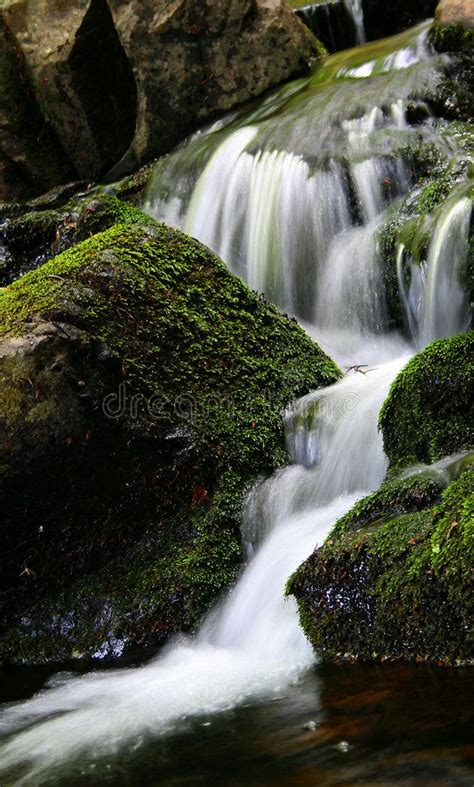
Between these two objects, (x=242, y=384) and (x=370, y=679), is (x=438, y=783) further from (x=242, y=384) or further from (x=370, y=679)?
(x=242, y=384)

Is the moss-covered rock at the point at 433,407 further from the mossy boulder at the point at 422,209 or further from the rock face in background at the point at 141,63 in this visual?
the rock face in background at the point at 141,63

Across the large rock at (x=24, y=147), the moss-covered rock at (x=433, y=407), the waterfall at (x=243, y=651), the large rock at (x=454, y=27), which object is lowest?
the waterfall at (x=243, y=651)

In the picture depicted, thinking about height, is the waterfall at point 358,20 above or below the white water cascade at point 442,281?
above

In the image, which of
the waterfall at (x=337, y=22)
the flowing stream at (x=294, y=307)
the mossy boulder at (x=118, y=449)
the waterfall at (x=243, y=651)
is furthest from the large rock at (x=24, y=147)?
the waterfall at (x=243, y=651)

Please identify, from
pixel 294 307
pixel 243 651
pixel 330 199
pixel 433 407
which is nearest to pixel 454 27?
pixel 330 199

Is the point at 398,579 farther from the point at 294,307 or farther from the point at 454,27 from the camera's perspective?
the point at 454,27

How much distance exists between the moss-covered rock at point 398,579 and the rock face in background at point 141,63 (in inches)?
302

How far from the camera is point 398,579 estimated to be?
3029mm

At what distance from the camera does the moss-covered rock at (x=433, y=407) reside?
389 centimetres

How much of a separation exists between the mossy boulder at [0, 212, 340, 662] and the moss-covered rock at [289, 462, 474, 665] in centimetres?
110

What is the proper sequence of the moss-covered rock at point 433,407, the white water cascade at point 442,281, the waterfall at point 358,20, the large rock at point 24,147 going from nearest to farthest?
the moss-covered rock at point 433,407 < the white water cascade at point 442,281 < the large rock at point 24,147 < the waterfall at point 358,20

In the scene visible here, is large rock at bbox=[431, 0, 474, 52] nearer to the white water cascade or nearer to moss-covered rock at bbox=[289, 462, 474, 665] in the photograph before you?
the white water cascade

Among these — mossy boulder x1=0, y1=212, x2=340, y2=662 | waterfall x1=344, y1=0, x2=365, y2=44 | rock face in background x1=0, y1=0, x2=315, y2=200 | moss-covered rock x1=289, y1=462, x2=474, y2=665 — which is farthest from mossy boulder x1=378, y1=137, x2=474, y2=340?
waterfall x1=344, y1=0, x2=365, y2=44

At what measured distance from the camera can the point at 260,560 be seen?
14.1ft
